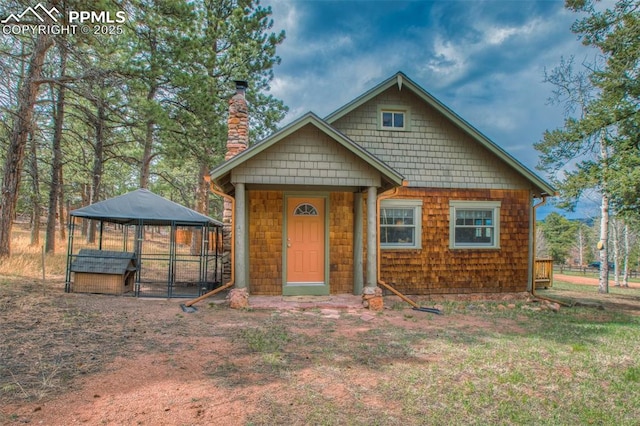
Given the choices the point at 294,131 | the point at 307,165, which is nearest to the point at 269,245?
the point at 307,165

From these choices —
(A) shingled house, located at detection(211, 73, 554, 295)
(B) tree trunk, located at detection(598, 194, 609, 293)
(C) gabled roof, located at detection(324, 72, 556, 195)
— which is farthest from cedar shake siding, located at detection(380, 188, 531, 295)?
(B) tree trunk, located at detection(598, 194, 609, 293)

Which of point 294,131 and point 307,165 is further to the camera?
point 307,165

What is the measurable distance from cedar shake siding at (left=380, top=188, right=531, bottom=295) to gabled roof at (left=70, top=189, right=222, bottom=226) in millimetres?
4703

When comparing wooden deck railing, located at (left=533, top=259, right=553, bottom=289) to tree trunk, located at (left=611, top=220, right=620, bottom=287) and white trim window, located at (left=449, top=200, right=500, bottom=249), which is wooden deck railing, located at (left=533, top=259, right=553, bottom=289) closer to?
white trim window, located at (left=449, top=200, right=500, bottom=249)

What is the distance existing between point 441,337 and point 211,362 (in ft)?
10.8

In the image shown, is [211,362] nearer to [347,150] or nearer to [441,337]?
[441,337]

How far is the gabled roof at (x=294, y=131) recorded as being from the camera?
6895 mm

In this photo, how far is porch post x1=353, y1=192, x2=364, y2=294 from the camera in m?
8.23

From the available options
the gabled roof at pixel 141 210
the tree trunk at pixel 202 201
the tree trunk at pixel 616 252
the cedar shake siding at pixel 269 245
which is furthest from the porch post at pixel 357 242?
the tree trunk at pixel 616 252

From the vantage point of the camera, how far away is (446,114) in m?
8.89

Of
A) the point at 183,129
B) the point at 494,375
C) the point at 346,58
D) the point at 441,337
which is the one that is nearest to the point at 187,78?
the point at 183,129

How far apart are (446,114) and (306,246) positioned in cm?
461

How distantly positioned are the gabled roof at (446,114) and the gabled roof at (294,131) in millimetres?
1596

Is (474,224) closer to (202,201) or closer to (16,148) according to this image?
(16,148)
